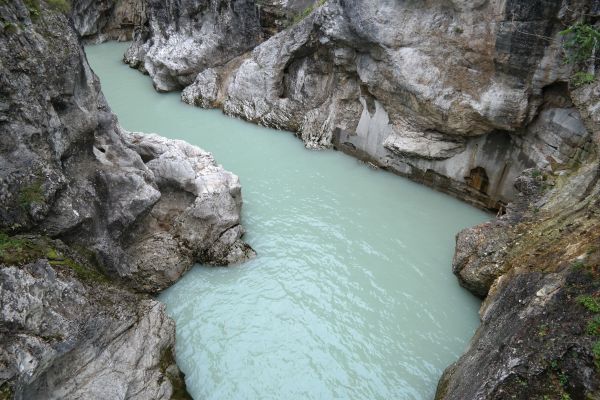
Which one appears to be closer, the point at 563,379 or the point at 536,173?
the point at 563,379

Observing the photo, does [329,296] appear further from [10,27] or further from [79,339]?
[10,27]

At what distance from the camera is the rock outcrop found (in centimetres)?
1114

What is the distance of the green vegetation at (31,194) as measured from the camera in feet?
23.3

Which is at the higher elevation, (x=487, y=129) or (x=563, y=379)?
(x=487, y=129)

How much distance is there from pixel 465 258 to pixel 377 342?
11.0 feet

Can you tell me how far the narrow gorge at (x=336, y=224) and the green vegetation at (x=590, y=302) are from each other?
2 centimetres

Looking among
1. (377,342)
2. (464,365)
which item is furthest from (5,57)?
(464,365)

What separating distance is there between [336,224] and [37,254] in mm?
8100

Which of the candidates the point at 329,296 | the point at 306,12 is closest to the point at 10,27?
the point at 329,296

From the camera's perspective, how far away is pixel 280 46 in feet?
61.8

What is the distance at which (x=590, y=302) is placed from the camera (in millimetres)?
5746

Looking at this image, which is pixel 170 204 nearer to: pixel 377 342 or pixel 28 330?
pixel 28 330

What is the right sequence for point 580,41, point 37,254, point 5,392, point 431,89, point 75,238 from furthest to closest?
point 431,89, point 580,41, point 75,238, point 37,254, point 5,392

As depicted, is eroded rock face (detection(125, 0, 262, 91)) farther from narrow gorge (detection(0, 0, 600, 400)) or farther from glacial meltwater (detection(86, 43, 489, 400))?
glacial meltwater (detection(86, 43, 489, 400))
